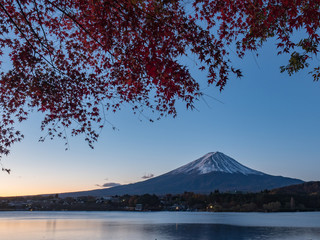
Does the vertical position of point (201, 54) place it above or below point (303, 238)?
above

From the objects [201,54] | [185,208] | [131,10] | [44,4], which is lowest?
[185,208]

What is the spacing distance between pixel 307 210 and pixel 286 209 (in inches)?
477

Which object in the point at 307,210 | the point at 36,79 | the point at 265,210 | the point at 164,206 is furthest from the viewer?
the point at 164,206

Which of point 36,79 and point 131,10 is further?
point 36,79

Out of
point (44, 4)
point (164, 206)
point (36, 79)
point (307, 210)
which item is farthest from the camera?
point (164, 206)

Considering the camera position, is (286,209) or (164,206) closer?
(286,209)

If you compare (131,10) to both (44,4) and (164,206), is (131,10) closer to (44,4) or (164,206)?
(44,4)

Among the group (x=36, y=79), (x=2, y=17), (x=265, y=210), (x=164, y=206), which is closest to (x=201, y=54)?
(x=36, y=79)

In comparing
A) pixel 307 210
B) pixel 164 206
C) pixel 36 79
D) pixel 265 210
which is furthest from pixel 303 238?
pixel 164 206

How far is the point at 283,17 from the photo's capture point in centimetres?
695

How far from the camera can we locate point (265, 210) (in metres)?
111

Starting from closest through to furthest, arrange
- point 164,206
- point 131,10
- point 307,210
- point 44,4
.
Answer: point 131,10 < point 44,4 < point 307,210 < point 164,206

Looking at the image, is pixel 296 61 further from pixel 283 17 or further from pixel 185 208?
pixel 185 208

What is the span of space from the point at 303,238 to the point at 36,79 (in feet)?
104
